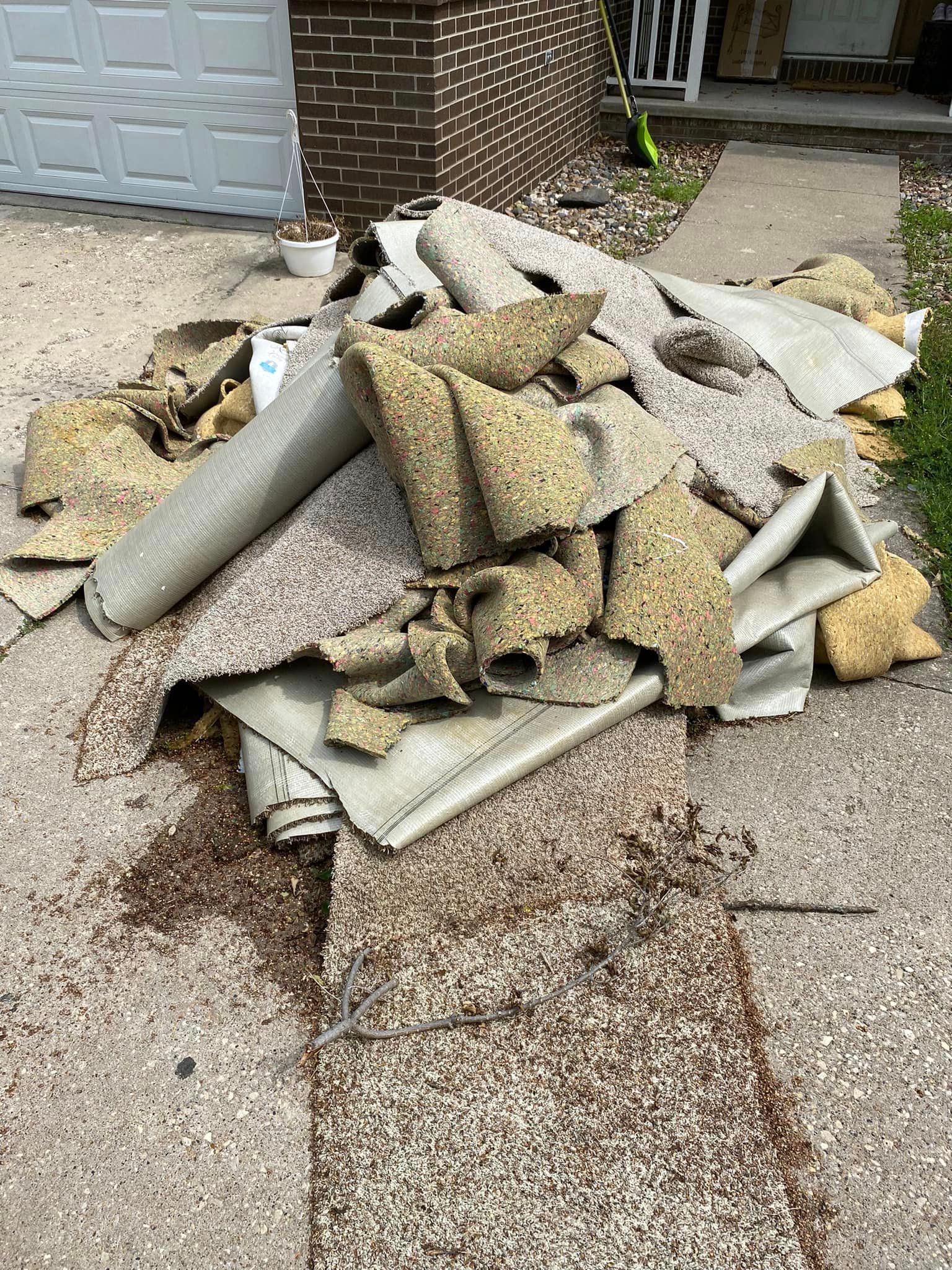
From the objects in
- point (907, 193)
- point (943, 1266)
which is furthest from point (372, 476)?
point (907, 193)

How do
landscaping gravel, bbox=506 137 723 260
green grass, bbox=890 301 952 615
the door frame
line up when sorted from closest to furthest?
green grass, bbox=890 301 952 615, landscaping gravel, bbox=506 137 723 260, the door frame

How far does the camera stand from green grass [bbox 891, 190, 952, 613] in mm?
3514

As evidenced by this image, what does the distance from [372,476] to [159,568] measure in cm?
70

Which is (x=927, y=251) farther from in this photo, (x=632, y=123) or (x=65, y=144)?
(x=65, y=144)

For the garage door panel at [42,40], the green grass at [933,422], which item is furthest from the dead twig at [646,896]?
the garage door panel at [42,40]

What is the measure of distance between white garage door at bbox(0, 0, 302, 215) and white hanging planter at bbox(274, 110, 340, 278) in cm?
22

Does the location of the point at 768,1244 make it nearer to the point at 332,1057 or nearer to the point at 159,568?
the point at 332,1057

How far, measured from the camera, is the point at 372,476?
283 cm

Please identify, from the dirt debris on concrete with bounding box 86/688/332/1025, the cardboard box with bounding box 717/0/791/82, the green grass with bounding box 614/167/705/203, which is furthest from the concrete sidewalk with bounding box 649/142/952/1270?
the cardboard box with bounding box 717/0/791/82

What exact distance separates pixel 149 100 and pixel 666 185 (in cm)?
402

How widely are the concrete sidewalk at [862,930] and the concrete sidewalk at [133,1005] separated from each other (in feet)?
3.17

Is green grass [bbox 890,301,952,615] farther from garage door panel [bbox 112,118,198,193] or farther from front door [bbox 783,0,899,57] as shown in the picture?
front door [bbox 783,0,899,57]

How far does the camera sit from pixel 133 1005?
193cm

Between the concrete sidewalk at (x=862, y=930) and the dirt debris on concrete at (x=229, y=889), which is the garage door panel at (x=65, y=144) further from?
the concrete sidewalk at (x=862, y=930)
